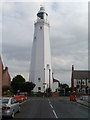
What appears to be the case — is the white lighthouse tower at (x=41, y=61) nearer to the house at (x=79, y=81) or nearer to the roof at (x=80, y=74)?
the house at (x=79, y=81)

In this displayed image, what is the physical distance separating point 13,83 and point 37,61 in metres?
10.8

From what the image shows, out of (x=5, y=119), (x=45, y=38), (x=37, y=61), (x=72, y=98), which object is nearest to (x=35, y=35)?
(x=45, y=38)

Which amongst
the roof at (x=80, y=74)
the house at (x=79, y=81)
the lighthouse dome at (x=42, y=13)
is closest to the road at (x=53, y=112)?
the lighthouse dome at (x=42, y=13)

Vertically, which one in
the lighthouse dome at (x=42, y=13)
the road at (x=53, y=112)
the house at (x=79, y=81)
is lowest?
the road at (x=53, y=112)

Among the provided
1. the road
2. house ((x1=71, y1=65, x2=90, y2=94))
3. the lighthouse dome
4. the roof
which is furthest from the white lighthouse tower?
the road

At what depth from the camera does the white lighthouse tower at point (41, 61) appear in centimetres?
8400

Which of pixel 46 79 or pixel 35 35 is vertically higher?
pixel 35 35

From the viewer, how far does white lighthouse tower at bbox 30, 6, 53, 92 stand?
8400 cm

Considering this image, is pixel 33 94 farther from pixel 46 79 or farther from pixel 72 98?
pixel 72 98

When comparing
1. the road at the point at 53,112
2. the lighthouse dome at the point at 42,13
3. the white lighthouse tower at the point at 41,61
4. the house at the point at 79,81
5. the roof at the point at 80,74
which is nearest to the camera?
the road at the point at 53,112

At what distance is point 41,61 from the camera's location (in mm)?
84312

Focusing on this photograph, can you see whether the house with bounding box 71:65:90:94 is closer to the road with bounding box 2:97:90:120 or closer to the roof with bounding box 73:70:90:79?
the roof with bounding box 73:70:90:79

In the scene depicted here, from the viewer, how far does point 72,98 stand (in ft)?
166

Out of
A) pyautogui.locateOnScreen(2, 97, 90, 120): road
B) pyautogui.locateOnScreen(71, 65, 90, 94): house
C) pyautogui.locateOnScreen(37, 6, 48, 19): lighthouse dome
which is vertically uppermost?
pyautogui.locateOnScreen(37, 6, 48, 19): lighthouse dome
